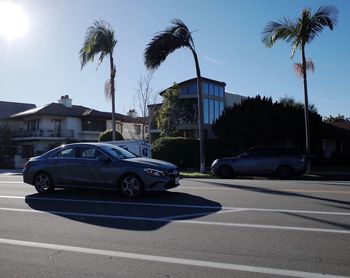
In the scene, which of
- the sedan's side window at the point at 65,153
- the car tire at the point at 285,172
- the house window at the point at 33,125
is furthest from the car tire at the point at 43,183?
the house window at the point at 33,125

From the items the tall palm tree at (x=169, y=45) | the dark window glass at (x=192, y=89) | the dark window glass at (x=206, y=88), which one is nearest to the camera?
the tall palm tree at (x=169, y=45)

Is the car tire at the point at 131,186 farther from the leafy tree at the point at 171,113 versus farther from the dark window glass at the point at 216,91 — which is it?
the dark window glass at the point at 216,91

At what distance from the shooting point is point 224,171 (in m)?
23.6

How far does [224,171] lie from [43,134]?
34444 millimetres

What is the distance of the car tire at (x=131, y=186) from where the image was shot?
12.7 metres

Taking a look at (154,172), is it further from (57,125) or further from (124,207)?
(57,125)

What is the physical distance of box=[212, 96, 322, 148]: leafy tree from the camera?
3173 cm

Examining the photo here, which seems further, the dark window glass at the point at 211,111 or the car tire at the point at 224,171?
the dark window glass at the point at 211,111

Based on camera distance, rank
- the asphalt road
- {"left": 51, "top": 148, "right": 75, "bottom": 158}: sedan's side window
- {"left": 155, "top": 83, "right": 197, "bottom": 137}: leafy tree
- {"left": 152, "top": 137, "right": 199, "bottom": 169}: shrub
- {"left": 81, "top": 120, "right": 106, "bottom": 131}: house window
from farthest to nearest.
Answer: {"left": 81, "top": 120, "right": 106, "bottom": 131}: house window < {"left": 155, "top": 83, "right": 197, "bottom": 137}: leafy tree < {"left": 152, "top": 137, "right": 199, "bottom": 169}: shrub < {"left": 51, "top": 148, "right": 75, "bottom": 158}: sedan's side window < the asphalt road

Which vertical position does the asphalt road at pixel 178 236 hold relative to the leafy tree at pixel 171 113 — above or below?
below

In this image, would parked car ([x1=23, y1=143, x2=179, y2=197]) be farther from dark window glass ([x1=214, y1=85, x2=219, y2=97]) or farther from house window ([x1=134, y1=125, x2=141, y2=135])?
house window ([x1=134, y1=125, x2=141, y2=135])

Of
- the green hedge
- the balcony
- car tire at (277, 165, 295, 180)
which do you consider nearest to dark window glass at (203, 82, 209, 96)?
the green hedge

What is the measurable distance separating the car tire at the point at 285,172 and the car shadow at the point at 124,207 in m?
10.1

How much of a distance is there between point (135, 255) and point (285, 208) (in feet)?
15.8
